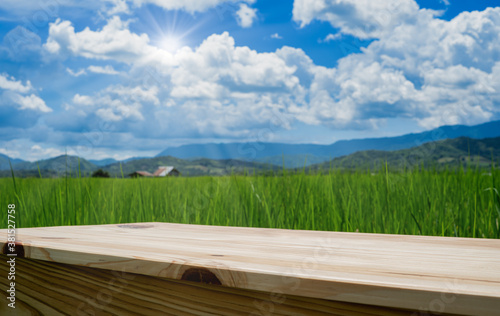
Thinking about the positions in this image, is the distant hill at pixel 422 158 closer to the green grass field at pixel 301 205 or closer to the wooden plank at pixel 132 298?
the green grass field at pixel 301 205

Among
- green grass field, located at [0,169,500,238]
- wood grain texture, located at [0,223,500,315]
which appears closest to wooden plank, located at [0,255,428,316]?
wood grain texture, located at [0,223,500,315]

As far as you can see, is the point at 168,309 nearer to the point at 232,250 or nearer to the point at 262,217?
the point at 232,250

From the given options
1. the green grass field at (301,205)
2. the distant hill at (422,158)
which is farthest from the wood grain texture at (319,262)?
the distant hill at (422,158)

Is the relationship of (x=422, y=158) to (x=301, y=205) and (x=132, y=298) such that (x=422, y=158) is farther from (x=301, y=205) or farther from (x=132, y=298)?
(x=132, y=298)

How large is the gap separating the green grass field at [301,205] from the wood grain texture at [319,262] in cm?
116

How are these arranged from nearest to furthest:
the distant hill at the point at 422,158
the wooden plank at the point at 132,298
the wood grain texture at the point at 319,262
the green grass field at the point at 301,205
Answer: the wood grain texture at the point at 319,262 → the wooden plank at the point at 132,298 → the green grass field at the point at 301,205 → the distant hill at the point at 422,158

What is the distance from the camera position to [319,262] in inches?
36.4

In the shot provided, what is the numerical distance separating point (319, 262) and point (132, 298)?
497 millimetres

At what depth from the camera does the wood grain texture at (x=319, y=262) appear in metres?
0.72

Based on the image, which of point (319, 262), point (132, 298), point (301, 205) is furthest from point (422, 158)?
point (132, 298)

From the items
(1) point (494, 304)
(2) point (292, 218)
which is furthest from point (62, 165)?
(1) point (494, 304)

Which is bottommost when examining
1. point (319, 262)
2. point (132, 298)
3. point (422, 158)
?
point (132, 298)

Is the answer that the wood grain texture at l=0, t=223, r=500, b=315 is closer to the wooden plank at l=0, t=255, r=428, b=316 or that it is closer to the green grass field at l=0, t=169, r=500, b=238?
the wooden plank at l=0, t=255, r=428, b=316

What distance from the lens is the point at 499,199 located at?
2762mm
